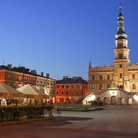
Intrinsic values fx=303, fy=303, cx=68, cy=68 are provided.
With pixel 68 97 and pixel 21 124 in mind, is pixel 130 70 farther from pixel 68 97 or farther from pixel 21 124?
pixel 21 124

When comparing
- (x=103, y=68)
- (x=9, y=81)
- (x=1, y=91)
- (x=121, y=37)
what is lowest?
(x=1, y=91)

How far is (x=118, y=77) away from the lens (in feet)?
335

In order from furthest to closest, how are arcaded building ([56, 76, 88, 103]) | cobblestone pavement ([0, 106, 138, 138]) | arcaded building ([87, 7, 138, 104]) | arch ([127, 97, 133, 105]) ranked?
arcaded building ([56, 76, 88, 103]) → arcaded building ([87, 7, 138, 104]) → arch ([127, 97, 133, 105]) → cobblestone pavement ([0, 106, 138, 138])

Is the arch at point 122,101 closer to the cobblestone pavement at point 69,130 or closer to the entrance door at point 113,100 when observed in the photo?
the entrance door at point 113,100

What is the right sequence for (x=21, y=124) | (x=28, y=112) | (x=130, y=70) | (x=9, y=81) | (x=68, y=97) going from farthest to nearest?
(x=68, y=97) → (x=130, y=70) → (x=9, y=81) → (x=28, y=112) → (x=21, y=124)

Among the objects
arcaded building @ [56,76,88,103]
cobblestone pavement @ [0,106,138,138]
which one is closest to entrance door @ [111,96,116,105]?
arcaded building @ [56,76,88,103]

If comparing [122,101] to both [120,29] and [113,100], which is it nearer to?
[113,100]

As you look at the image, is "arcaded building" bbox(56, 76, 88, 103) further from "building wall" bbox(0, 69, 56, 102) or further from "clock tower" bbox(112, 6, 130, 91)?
"clock tower" bbox(112, 6, 130, 91)

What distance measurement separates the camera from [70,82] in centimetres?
11650

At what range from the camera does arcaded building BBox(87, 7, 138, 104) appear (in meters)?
92.4

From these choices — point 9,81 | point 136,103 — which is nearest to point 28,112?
point 9,81

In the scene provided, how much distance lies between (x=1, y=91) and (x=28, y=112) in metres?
2.99

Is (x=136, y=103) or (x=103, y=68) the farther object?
(x=103, y=68)

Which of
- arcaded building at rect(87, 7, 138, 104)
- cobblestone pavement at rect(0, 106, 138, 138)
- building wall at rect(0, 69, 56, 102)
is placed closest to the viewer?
cobblestone pavement at rect(0, 106, 138, 138)
